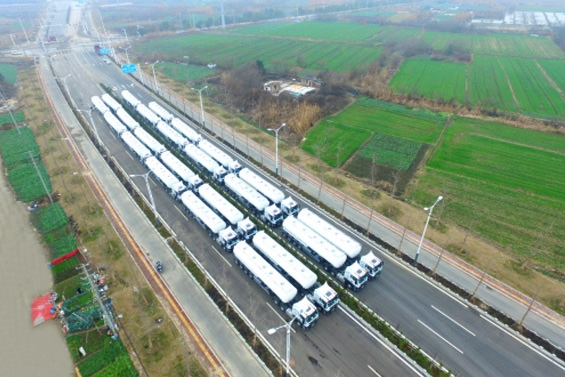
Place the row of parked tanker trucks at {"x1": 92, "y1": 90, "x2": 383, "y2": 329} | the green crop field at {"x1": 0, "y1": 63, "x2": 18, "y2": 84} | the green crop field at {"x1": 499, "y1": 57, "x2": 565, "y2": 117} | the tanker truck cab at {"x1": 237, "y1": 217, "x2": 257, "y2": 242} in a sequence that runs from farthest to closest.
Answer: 1. the green crop field at {"x1": 0, "y1": 63, "x2": 18, "y2": 84}
2. the green crop field at {"x1": 499, "y1": 57, "x2": 565, "y2": 117}
3. the tanker truck cab at {"x1": 237, "y1": 217, "x2": 257, "y2": 242}
4. the row of parked tanker trucks at {"x1": 92, "y1": 90, "x2": 383, "y2": 329}

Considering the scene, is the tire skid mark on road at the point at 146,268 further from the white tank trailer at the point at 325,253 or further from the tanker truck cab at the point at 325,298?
the white tank trailer at the point at 325,253

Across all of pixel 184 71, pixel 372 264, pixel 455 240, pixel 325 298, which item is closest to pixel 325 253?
pixel 372 264

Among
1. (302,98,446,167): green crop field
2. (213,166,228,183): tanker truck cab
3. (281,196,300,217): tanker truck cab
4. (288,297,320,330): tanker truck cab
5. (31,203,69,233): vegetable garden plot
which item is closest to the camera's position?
(288,297,320,330): tanker truck cab

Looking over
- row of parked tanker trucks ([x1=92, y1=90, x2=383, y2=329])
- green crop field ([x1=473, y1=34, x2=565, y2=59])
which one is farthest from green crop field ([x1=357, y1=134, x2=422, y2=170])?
green crop field ([x1=473, y1=34, x2=565, y2=59])

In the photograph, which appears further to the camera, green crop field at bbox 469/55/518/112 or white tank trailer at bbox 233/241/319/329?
green crop field at bbox 469/55/518/112

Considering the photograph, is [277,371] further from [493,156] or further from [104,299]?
[493,156]

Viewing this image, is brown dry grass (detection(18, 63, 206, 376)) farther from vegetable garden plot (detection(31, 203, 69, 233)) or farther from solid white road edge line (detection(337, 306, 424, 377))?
solid white road edge line (detection(337, 306, 424, 377))

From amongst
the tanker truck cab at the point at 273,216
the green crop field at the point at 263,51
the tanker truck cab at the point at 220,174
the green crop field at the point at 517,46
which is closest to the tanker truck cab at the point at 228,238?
the tanker truck cab at the point at 273,216

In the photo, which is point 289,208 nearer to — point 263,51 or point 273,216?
point 273,216
